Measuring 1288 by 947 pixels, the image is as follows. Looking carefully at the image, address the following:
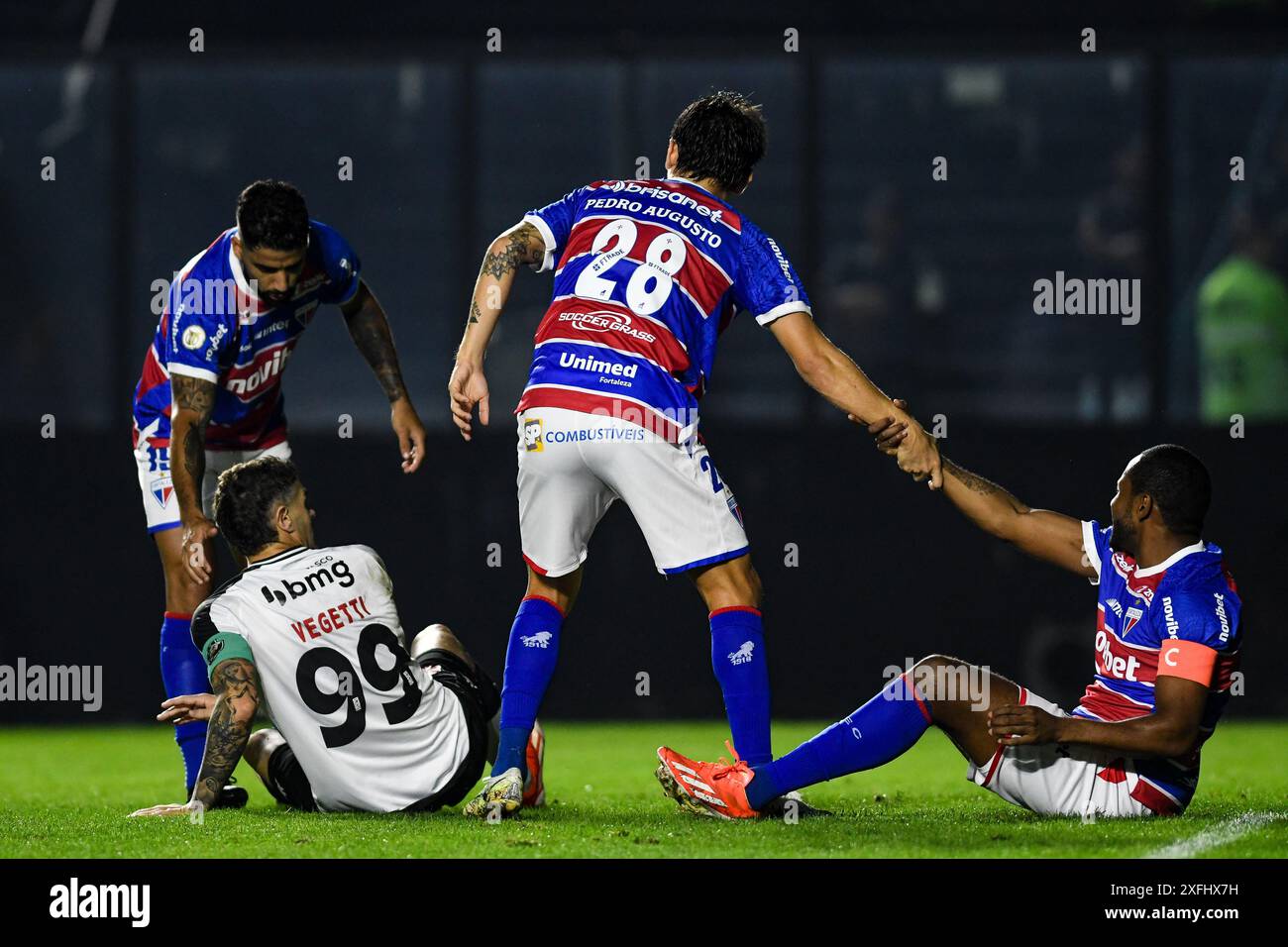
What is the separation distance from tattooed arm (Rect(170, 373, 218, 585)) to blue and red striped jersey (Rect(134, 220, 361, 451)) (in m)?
0.05

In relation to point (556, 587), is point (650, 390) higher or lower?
higher

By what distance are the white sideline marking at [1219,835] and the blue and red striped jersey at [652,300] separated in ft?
5.79

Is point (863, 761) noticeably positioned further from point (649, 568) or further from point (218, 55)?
point (218, 55)

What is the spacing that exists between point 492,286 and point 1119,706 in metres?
2.19

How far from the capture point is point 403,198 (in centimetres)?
957

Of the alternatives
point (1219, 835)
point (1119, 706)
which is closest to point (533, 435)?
point (1119, 706)

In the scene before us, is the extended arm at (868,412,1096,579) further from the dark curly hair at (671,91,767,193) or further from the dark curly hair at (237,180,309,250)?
the dark curly hair at (237,180,309,250)

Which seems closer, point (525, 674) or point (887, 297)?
point (525, 674)

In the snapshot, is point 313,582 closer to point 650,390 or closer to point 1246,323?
point 650,390

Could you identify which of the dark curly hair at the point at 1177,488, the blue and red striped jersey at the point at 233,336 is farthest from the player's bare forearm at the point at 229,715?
the dark curly hair at the point at 1177,488

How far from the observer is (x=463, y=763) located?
5066 millimetres

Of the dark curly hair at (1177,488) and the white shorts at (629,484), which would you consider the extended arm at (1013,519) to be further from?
the white shorts at (629,484)

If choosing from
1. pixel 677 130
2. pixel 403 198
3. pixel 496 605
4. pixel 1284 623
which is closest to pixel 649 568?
pixel 496 605

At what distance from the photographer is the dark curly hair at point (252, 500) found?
16.1 ft
